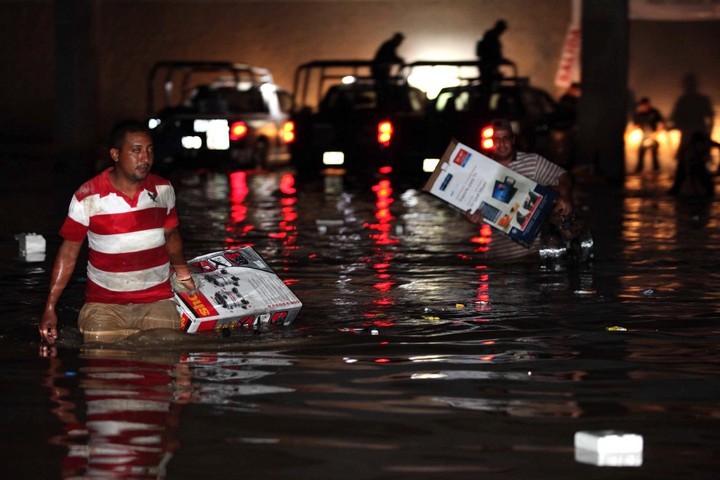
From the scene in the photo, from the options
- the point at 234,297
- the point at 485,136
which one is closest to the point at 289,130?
the point at 485,136

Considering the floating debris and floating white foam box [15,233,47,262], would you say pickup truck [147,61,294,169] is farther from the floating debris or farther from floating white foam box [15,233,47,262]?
the floating debris

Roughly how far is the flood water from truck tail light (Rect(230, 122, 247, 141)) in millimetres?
10650

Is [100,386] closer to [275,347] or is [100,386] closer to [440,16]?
[275,347]

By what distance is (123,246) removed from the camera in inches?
328

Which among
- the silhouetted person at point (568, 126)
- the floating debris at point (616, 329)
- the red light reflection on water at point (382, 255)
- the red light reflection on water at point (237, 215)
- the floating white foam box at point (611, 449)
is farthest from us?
the silhouetted person at point (568, 126)

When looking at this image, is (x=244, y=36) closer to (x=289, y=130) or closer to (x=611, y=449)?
(x=289, y=130)

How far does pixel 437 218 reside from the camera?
17.9 meters

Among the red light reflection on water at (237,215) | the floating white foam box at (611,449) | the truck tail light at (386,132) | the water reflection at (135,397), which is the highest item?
the truck tail light at (386,132)

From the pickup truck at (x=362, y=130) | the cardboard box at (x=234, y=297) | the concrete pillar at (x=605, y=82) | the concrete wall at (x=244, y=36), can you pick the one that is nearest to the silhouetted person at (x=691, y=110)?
the concrete wall at (x=244, y=36)

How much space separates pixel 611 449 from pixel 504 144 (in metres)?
6.17

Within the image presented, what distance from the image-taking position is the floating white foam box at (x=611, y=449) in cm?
619

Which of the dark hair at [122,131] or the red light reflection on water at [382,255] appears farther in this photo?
the red light reflection on water at [382,255]

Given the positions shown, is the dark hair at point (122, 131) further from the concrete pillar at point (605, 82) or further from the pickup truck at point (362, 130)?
the concrete pillar at point (605, 82)

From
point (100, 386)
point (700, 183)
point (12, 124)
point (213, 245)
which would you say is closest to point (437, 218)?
point (213, 245)
